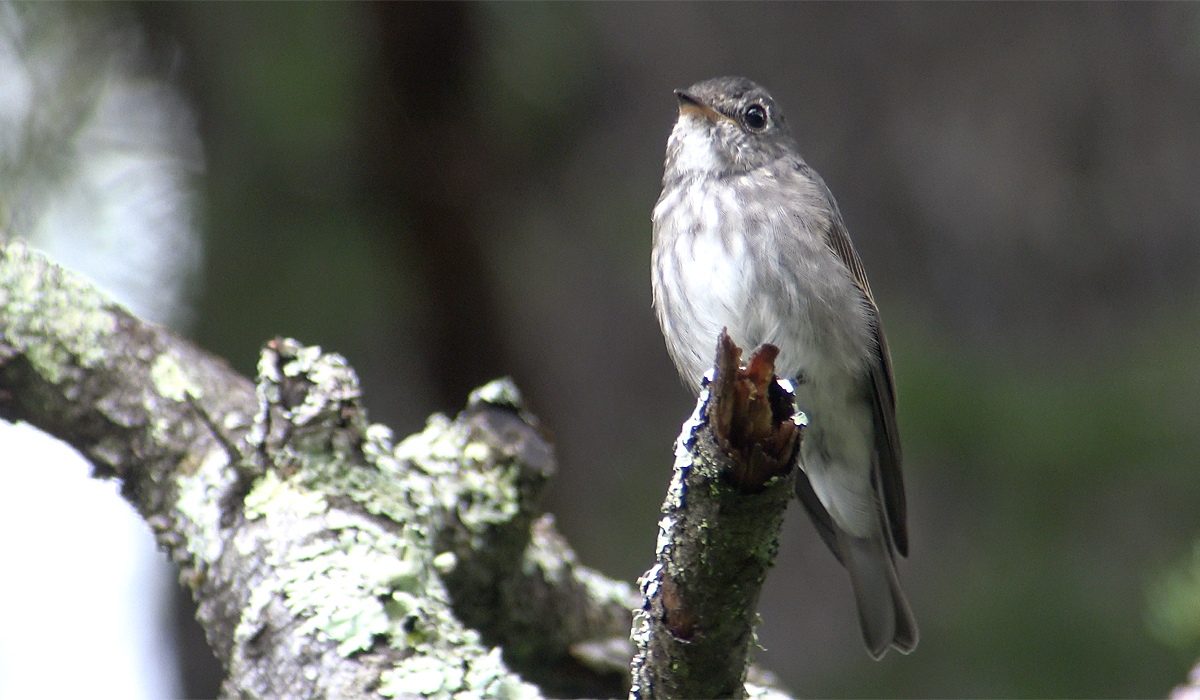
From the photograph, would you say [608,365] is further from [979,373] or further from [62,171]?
[62,171]

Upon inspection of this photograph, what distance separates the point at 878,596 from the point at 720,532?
177 centimetres

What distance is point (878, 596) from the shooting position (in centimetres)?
340

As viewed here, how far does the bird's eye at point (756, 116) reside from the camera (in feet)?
11.4

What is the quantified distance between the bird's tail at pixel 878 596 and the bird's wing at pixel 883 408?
91 millimetres

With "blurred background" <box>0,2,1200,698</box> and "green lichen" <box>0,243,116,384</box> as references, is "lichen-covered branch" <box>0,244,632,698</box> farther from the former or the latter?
"blurred background" <box>0,2,1200,698</box>

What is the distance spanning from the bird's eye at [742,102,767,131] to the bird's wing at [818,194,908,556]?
34 cm

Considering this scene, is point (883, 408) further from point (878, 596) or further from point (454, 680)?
point (454, 680)

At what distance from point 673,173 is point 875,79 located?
4.84 feet

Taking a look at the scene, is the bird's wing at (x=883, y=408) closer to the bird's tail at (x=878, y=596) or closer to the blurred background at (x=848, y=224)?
the bird's tail at (x=878, y=596)

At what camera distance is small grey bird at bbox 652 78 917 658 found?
3.04m

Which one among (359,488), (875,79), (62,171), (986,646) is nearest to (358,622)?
(359,488)

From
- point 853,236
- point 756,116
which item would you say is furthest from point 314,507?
point 853,236

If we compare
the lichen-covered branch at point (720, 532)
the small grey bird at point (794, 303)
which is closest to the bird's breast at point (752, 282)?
the small grey bird at point (794, 303)

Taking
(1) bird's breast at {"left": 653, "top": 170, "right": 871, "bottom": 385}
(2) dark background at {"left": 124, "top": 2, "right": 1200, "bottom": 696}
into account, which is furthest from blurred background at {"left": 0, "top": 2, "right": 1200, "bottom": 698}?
(1) bird's breast at {"left": 653, "top": 170, "right": 871, "bottom": 385}
